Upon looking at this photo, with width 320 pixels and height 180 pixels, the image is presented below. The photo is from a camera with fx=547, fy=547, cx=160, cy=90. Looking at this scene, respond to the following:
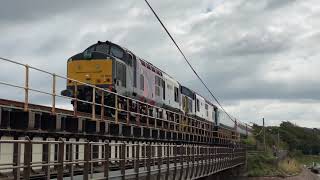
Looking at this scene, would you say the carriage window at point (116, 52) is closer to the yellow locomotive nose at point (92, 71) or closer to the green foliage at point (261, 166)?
the yellow locomotive nose at point (92, 71)

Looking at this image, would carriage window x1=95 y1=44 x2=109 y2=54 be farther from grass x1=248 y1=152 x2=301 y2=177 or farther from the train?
grass x1=248 y1=152 x2=301 y2=177

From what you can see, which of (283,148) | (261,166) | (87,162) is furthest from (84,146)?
(283,148)

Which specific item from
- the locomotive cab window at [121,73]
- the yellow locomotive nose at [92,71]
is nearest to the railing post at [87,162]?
the yellow locomotive nose at [92,71]

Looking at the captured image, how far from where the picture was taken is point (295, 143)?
156m

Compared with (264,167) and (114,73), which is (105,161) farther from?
(264,167)

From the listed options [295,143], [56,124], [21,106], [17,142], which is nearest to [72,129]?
[56,124]

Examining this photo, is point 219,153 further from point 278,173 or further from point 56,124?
point 278,173

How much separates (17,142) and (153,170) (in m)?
9.41

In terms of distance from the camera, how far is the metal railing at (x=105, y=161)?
952 cm

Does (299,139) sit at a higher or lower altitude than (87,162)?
higher

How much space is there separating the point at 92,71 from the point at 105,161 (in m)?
13.2

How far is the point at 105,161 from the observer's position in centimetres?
1311

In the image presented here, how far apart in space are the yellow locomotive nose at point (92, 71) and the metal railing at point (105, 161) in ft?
16.4

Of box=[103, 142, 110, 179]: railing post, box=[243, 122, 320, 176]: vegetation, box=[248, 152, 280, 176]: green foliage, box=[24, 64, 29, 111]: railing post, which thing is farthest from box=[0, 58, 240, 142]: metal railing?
box=[243, 122, 320, 176]: vegetation
